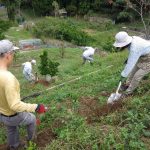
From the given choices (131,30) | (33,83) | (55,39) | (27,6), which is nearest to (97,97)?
(33,83)

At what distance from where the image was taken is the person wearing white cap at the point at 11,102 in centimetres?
549

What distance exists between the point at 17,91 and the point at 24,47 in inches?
771

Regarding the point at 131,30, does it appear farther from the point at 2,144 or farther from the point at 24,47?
the point at 2,144

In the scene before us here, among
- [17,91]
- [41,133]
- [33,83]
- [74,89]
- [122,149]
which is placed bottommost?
[33,83]

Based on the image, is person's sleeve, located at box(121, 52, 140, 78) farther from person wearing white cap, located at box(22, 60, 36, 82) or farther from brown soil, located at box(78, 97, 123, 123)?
person wearing white cap, located at box(22, 60, 36, 82)

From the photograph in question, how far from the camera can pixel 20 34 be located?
2872 centimetres

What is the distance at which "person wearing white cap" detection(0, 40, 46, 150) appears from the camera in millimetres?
5488

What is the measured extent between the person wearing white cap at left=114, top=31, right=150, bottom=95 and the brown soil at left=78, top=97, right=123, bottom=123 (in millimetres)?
621

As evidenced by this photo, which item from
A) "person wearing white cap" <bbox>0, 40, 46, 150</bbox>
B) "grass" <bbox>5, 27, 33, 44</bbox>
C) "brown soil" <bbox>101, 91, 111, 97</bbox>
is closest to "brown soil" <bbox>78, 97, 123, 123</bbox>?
"brown soil" <bbox>101, 91, 111, 97</bbox>

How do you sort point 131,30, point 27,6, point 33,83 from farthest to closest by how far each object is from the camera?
point 27,6 < point 131,30 < point 33,83

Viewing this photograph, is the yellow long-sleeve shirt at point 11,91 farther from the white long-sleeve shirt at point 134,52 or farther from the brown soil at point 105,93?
the brown soil at point 105,93

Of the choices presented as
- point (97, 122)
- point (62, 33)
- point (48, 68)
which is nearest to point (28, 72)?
point (48, 68)

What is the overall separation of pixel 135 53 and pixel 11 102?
2827 millimetres

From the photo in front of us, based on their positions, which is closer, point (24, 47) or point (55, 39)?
point (24, 47)
